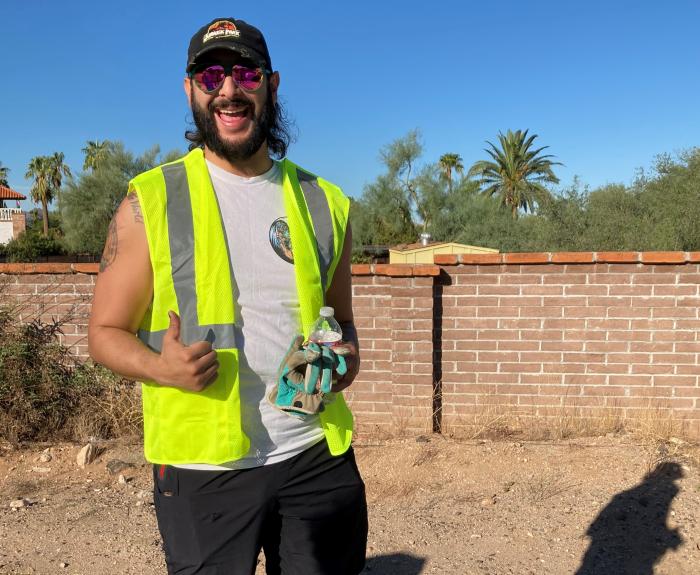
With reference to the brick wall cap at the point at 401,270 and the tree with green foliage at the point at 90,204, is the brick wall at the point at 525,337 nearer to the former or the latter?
the brick wall cap at the point at 401,270

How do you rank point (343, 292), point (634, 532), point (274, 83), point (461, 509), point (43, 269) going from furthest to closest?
point (43, 269), point (461, 509), point (634, 532), point (343, 292), point (274, 83)

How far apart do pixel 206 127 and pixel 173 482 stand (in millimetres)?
985

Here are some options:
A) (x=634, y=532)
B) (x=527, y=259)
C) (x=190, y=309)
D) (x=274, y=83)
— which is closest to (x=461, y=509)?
(x=634, y=532)

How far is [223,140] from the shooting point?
171cm

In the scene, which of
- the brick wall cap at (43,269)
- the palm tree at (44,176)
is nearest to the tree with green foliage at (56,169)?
the palm tree at (44,176)

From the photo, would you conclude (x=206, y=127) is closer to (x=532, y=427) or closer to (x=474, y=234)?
(x=532, y=427)

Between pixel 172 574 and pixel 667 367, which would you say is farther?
pixel 667 367

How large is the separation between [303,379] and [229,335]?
0.23 m

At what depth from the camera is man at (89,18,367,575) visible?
62.5 inches

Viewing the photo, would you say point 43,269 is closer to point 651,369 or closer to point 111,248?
point 111,248

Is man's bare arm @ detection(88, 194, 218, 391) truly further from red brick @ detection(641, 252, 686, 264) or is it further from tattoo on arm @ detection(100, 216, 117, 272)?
red brick @ detection(641, 252, 686, 264)

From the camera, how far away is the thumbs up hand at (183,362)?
1.49 metres

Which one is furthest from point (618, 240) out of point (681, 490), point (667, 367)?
point (681, 490)

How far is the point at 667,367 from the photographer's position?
5633 mm
